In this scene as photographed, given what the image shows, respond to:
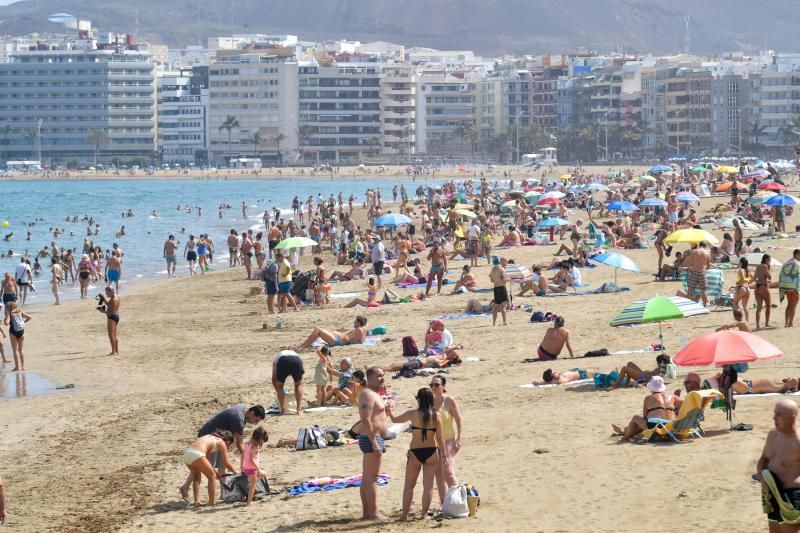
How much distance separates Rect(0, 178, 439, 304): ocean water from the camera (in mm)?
45562

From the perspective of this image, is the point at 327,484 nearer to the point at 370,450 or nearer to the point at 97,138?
the point at 370,450

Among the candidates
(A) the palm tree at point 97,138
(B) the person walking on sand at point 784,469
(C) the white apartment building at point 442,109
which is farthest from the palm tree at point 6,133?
(B) the person walking on sand at point 784,469

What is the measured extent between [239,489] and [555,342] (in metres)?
6.41

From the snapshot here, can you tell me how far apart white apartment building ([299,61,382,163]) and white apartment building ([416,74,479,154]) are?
226 inches

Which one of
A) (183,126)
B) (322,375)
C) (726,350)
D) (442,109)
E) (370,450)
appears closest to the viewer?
(370,450)

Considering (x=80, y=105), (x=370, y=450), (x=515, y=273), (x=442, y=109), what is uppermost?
(x=80, y=105)

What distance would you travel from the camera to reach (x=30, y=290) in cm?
3241

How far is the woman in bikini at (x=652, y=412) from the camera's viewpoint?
38.1ft

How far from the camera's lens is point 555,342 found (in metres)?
16.6

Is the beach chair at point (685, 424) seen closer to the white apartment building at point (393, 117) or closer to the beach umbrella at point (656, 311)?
the beach umbrella at point (656, 311)

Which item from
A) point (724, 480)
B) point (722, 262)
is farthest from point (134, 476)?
point (722, 262)

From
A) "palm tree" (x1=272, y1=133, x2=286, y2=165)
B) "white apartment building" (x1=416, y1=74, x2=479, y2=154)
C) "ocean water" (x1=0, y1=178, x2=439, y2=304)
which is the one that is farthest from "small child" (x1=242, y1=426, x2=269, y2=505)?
"palm tree" (x1=272, y1=133, x2=286, y2=165)

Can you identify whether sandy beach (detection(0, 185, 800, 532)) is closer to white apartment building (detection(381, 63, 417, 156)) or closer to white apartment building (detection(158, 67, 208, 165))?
white apartment building (detection(381, 63, 417, 156))

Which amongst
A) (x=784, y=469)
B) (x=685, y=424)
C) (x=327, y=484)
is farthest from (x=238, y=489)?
(x=784, y=469)
